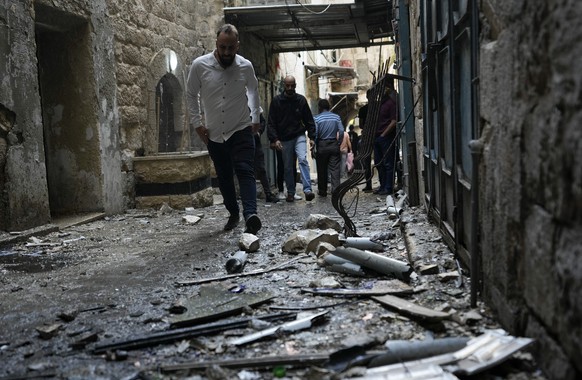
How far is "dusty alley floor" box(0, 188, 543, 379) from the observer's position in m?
2.33

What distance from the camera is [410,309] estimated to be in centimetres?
266

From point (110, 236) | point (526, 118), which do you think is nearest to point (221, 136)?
point (110, 236)

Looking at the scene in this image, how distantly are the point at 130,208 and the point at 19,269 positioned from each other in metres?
3.53

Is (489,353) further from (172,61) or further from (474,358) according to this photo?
(172,61)

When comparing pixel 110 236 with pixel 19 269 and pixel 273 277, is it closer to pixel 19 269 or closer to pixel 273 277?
pixel 19 269

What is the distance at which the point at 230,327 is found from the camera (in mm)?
2695

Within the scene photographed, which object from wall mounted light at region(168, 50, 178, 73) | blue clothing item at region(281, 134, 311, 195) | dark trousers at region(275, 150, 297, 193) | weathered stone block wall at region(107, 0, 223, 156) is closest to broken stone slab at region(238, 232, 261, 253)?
weathered stone block wall at region(107, 0, 223, 156)

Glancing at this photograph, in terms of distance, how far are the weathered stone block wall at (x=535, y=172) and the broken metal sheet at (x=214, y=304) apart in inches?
45.8

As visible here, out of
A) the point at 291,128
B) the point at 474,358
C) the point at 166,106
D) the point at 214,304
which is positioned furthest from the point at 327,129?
the point at 474,358

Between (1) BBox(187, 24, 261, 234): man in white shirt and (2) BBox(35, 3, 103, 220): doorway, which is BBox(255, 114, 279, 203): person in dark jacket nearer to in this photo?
(2) BBox(35, 3, 103, 220): doorway

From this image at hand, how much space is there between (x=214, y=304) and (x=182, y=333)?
418 millimetres

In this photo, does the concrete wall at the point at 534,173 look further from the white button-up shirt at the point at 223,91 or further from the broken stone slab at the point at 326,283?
the white button-up shirt at the point at 223,91

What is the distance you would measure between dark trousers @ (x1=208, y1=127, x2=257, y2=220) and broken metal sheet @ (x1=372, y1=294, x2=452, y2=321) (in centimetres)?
258

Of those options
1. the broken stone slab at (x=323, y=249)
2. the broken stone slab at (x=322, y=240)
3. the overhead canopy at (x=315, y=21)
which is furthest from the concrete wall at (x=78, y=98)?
the broken stone slab at (x=323, y=249)
